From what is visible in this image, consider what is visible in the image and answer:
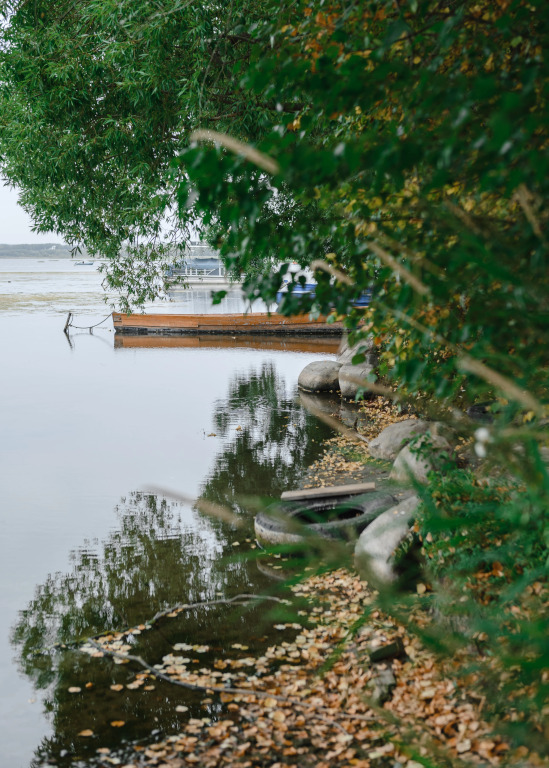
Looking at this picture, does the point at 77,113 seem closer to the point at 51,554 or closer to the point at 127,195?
the point at 127,195

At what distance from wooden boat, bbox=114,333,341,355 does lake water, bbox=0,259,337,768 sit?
6537 millimetres

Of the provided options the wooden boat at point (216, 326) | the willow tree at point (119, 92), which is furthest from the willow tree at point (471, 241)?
the wooden boat at point (216, 326)

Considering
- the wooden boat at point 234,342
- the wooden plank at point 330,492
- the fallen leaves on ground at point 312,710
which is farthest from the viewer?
the wooden boat at point 234,342

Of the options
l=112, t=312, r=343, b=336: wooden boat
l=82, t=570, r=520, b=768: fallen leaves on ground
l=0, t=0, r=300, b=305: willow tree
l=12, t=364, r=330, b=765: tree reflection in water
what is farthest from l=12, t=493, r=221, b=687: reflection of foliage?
l=112, t=312, r=343, b=336: wooden boat

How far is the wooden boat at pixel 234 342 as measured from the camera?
35.7 metres

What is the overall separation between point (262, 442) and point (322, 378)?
22.0ft

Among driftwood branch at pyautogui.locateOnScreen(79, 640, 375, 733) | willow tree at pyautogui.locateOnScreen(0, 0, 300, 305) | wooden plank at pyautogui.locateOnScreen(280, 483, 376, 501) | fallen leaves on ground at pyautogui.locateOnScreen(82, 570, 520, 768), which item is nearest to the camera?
fallen leaves on ground at pyautogui.locateOnScreen(82, 570, 520, 768)

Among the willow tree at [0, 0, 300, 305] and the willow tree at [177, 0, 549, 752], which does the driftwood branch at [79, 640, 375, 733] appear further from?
the willow tree at [0, 0, 300, 305]

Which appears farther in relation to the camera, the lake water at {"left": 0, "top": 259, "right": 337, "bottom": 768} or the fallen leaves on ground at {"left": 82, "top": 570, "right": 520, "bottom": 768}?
the lake water at {"left": 0, "top": 259, "right": 337, "bottom": 768}

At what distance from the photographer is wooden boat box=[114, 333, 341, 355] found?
117ft

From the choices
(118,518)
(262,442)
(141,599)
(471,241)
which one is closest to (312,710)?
(141,599)

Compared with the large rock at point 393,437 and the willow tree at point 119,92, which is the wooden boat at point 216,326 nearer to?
the large rock at point 393,437

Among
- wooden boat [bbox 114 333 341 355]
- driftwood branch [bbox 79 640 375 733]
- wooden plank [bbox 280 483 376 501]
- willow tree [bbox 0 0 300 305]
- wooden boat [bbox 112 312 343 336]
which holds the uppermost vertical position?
willow tree [bbox 0 0 300 305]

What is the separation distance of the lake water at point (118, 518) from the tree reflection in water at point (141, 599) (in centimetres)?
2
